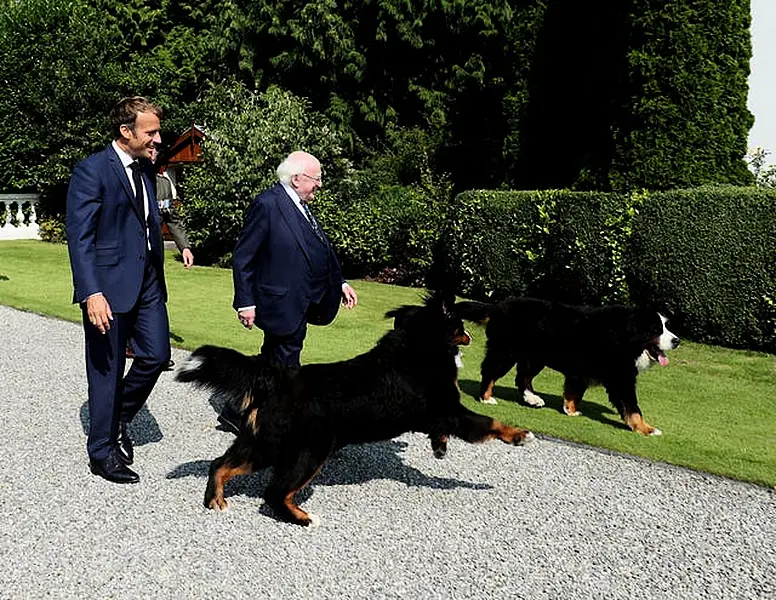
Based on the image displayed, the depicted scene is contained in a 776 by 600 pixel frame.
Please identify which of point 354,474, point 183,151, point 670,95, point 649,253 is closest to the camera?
point 354,474

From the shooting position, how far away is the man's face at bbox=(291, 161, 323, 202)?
6090 mm

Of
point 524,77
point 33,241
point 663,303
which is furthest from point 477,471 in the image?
point 33,241

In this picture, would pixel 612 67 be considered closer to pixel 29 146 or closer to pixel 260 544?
pixel 260 544

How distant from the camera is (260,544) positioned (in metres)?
4.70

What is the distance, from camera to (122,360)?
5.64 m

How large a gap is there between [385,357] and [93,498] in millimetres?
2001

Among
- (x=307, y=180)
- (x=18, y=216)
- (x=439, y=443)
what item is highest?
(x=307, y=180)

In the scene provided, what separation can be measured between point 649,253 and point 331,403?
7.43m

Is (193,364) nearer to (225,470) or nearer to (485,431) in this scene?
(225,470)

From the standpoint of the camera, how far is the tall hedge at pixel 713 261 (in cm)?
1034

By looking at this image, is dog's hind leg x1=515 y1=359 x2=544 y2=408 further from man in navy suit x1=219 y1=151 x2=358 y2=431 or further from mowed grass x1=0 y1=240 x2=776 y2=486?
man in navy suit x1=219 y1=151 x2=358 y2=431

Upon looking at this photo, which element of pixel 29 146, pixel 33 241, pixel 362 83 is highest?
pixel 362 83

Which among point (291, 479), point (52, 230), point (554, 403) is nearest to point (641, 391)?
point (554, 403)

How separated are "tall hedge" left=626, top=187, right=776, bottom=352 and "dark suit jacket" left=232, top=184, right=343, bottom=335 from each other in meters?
5.52
